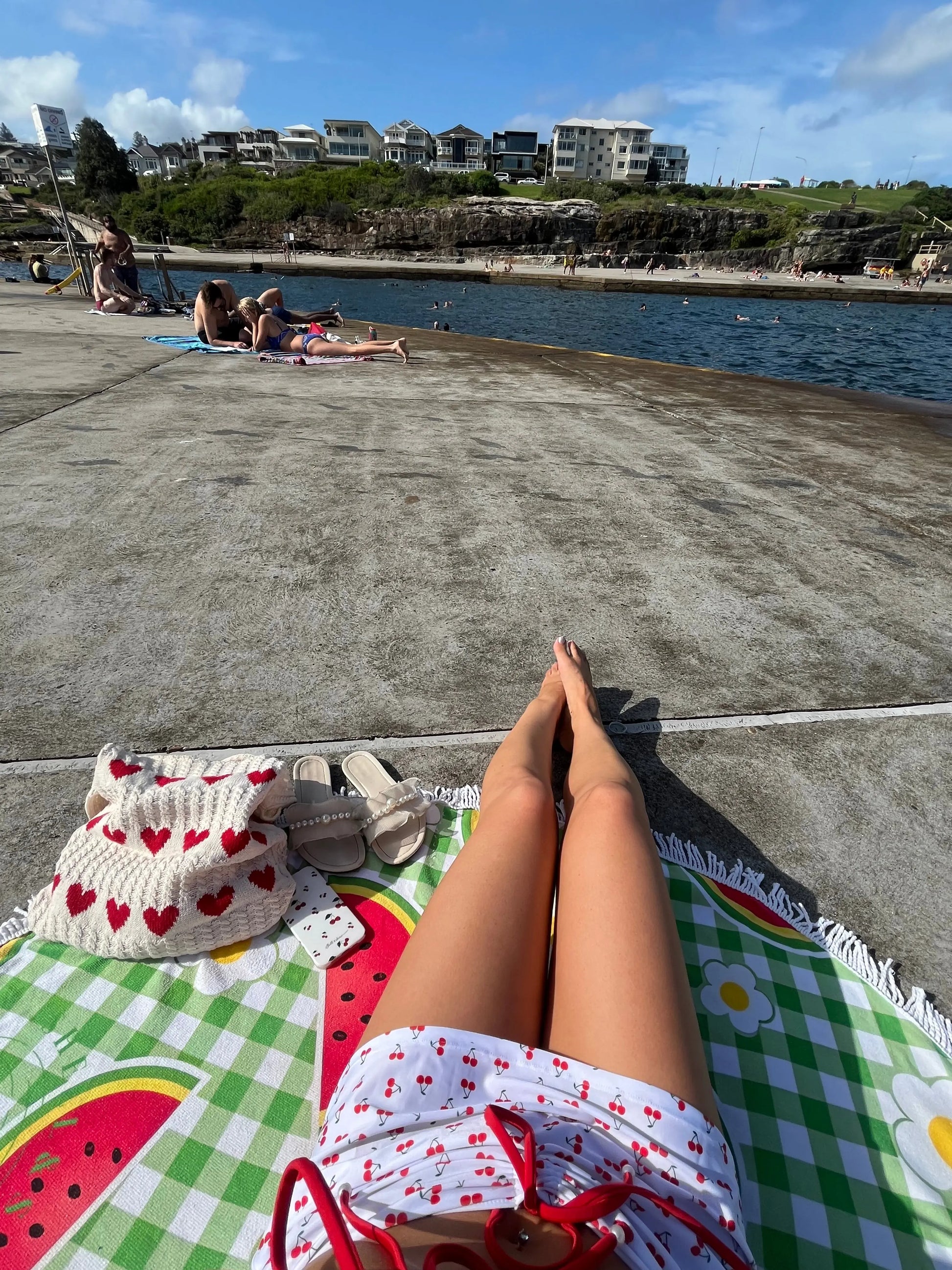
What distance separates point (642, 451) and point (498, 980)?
4.40m

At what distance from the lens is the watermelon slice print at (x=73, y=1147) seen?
3.52 ft

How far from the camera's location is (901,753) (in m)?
2.19

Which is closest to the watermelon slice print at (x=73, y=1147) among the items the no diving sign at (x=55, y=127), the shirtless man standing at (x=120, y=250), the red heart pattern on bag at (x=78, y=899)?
the red heart pattern on bag at (x=78, y=899)

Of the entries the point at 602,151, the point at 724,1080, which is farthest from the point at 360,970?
the point at 602,151

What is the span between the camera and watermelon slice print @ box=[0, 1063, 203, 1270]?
1.07 meters

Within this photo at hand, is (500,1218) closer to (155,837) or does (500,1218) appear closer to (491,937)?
(491,937)

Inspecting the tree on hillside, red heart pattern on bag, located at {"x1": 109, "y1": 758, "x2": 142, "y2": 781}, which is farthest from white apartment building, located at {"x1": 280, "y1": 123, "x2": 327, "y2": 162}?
red heart pattern on bag, located at {"x1": 109, "y1": 758, "x2": 142, "y2": 781}

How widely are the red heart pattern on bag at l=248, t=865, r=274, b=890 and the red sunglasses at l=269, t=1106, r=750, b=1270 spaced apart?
0.68 metres

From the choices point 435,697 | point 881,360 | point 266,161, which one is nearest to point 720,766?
point 435,697

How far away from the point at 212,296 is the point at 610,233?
2485 inches

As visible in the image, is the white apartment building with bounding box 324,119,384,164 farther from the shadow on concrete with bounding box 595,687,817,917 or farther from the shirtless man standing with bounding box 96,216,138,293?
the shadow on concrete with bounding box 595,687,817,917

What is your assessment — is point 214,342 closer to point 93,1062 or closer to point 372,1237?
point 93,1062

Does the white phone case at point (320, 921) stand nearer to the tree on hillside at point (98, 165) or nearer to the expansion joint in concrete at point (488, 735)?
the expansion joint in concrete at point (488, 735)

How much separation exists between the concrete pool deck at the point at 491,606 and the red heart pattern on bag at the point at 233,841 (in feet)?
1.81
